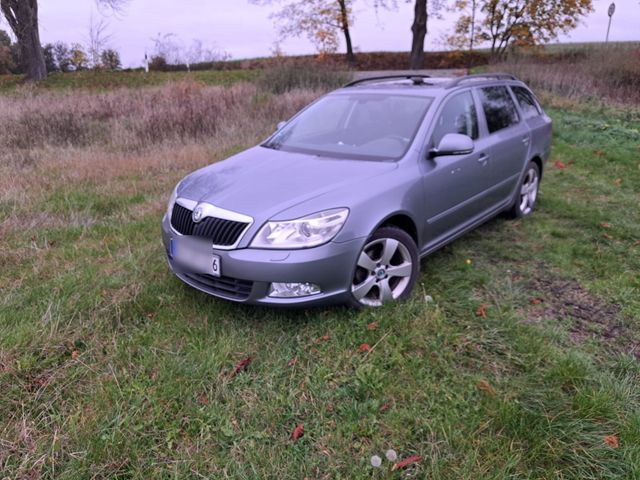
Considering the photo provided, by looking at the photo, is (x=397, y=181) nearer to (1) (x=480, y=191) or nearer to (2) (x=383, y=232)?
(2) (x=383, y=232)

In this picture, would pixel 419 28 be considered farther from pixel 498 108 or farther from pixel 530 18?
pixel 498 108

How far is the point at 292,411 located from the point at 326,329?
0.72m

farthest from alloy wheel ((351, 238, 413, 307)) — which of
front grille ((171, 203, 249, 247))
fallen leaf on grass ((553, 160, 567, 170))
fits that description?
fallen leaf on grass ((553, 160, 567, 170))

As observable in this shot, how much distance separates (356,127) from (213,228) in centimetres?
171

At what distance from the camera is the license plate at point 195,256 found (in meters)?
3.10

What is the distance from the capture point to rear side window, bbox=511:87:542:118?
5344 millimetres

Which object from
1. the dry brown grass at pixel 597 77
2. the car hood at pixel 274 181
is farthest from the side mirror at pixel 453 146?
the dry brown grass at pixel 597 77

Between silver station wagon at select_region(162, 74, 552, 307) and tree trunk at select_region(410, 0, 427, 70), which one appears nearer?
silver station wagon at select_region(162, 74, 552, 307)

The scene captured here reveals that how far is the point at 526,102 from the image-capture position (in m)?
5.50

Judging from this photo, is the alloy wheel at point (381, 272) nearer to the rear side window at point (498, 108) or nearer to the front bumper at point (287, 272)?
the front bumper at point (287, 272)

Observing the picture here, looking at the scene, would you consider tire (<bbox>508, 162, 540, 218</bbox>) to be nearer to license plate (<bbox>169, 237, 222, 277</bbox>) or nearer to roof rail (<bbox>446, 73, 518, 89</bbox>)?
roof rail (<bbox>446, 73, 518, 89</bbox>)

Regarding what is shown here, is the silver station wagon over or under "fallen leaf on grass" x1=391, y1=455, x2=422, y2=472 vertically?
over

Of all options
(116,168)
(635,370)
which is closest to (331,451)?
(635,370)

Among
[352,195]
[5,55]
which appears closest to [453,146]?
[352,195]
